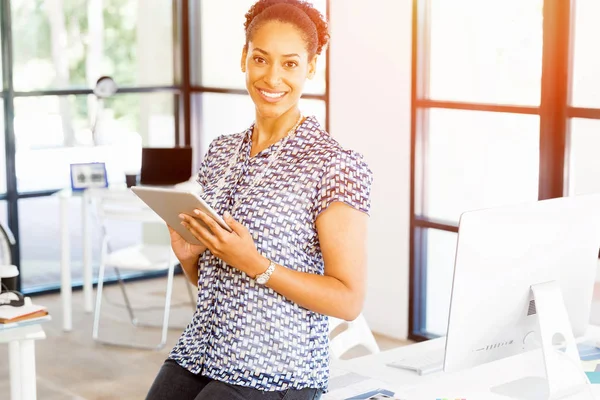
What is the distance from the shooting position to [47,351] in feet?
17.1

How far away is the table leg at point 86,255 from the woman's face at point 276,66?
3792 millimetres


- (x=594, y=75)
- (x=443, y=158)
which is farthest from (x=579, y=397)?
(x=443, y=158)

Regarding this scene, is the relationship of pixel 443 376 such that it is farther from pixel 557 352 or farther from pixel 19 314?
pixel 19 314

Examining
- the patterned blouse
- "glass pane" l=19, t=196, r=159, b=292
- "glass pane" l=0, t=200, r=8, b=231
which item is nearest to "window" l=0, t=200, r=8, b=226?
"glass pane" l=0, t=200, r=8, b=231

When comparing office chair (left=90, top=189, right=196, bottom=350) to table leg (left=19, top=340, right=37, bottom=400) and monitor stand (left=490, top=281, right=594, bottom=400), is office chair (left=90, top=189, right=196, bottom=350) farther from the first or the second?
monitor stand (left=490, top=281, right=594, bottom=400)

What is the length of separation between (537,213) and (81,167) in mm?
3972

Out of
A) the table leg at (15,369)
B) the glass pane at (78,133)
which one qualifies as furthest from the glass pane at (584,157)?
the glass pane at (78,133)

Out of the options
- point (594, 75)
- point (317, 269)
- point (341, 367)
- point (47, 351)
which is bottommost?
point (47, 351)

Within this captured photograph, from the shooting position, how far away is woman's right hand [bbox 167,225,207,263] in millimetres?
2123

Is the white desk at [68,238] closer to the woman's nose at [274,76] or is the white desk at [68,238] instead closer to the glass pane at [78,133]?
the glass pane at [78,133]

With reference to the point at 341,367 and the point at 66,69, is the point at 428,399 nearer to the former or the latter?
the point at 341,367

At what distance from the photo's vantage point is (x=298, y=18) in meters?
2.06

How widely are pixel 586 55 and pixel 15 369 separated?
2.88 m

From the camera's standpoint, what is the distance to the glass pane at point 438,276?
17.0 ft
